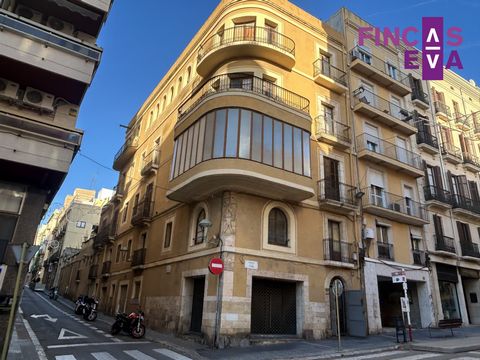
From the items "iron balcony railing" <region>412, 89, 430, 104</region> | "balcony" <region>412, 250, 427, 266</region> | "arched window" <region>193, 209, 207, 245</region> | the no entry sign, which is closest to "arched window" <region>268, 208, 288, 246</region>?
the no entry sign

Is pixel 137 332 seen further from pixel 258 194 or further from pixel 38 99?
pixel 38 99

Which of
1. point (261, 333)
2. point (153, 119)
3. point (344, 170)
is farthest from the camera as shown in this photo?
point (153, 119)

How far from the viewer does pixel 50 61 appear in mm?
9547

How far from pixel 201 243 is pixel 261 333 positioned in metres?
4.38

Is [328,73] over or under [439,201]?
over

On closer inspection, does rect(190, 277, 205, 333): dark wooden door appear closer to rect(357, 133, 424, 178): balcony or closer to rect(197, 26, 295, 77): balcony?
rect(197, 26, 295, 77): balcony

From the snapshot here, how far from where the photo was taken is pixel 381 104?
Result: 2106 centimetres

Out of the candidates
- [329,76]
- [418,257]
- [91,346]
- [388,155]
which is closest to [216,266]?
[91,346]

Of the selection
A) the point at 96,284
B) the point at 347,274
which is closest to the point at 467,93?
the point at 347,274

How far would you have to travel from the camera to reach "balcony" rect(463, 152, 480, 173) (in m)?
24.6

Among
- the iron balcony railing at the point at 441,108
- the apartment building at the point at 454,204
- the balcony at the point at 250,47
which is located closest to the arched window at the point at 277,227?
the balcony at the point at 250,47

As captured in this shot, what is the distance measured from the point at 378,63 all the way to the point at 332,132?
778 centimetres

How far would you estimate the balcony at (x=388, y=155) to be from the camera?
1842cm

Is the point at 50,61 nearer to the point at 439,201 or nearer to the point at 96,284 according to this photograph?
the point at 439,201
